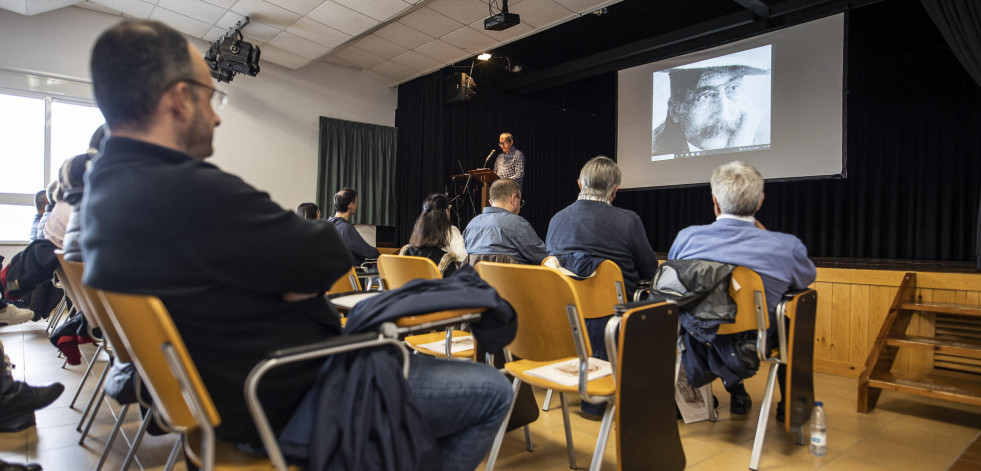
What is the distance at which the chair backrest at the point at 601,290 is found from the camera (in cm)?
218

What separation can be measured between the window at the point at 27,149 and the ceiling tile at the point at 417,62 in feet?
11.4

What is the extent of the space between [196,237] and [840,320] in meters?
3.72

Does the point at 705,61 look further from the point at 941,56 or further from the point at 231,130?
the point at 231,130

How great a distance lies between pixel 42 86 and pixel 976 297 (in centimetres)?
804

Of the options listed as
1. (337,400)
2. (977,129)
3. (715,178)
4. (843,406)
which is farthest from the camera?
(977,129)

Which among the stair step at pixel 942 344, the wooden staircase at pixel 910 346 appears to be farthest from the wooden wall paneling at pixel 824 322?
the stair step at pixel 942 344

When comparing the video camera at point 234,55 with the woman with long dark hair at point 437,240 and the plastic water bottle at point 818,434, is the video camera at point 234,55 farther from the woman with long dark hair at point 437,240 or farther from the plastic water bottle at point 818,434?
the plastic water bottle at point 818,434

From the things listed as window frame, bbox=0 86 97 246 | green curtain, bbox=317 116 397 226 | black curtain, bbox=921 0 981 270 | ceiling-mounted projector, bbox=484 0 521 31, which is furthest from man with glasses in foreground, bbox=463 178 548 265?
window frame, bbox=0 86 97 246

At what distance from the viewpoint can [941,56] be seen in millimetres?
5793

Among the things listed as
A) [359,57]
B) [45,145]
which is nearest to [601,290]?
[359,57]

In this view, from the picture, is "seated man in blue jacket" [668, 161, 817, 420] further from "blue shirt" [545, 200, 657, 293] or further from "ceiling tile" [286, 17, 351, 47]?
"ceiling tile" [286, 17, 351, 47]

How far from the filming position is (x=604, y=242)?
2.42 meters

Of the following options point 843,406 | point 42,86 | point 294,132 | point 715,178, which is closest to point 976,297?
point 843,406

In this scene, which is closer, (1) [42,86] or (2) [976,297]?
(2) [976,297]
